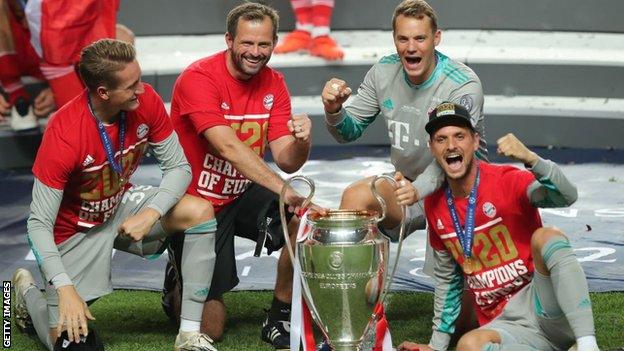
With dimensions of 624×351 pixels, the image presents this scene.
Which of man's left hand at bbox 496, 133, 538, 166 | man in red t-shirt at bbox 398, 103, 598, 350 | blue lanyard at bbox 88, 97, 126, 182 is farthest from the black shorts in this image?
man's left hand at bbox 496, 133, 538, 166

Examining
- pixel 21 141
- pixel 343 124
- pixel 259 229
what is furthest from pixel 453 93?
pixel 21 141

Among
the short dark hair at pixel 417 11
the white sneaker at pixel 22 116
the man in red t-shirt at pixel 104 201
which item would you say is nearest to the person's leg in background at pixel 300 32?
the white sneaker at pixel 22 116

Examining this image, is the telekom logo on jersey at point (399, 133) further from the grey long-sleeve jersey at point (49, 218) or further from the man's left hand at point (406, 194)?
the grey long-sleeve jersey at point (49, 218)

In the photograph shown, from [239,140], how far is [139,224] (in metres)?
0.56

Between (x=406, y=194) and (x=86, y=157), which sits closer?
(x=406, y=194)

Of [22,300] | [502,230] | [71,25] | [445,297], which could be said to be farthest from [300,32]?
[502,230]

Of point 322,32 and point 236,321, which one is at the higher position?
point 322,32

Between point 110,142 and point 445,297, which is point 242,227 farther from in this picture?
point 445,297

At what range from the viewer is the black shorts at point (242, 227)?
16.5 feet

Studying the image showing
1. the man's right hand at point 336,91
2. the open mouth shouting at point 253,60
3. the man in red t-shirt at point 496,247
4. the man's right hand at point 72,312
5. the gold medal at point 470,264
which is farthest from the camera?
the open mouth shouting at point 253,60

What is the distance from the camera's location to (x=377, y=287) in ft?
14.1

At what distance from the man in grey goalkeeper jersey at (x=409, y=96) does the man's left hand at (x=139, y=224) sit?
722mm

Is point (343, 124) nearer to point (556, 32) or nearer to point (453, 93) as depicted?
point (453, 93)

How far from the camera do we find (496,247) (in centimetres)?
443
